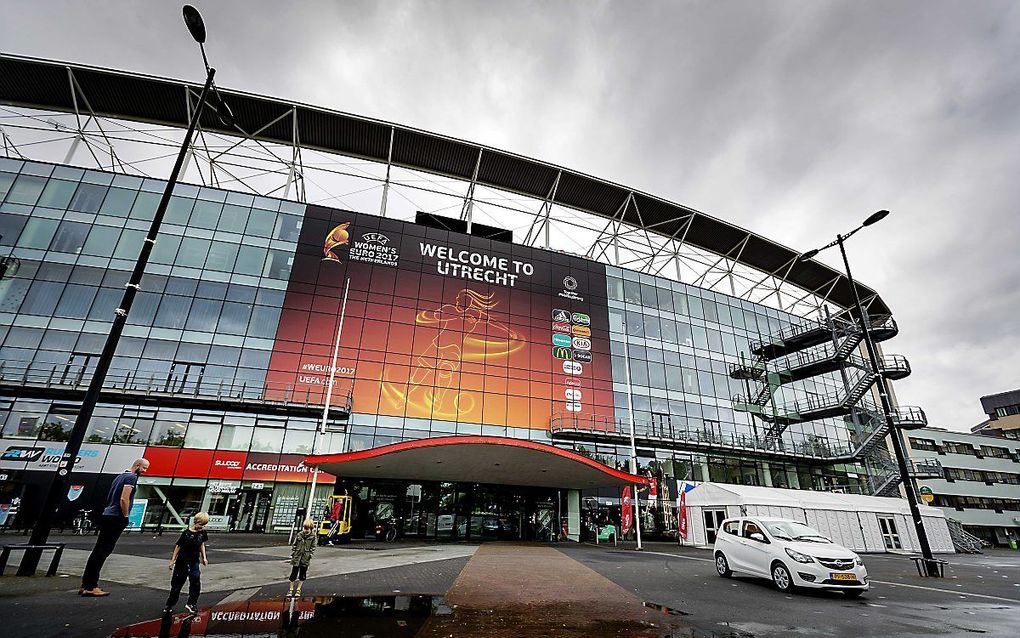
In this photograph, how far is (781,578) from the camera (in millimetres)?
10141

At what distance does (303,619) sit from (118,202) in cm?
3543

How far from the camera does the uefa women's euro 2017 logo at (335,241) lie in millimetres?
30703

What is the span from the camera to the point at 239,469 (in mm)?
24766

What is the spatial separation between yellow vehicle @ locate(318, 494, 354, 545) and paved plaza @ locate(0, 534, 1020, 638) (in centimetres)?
818

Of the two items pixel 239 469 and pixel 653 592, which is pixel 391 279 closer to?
pixel 239 469

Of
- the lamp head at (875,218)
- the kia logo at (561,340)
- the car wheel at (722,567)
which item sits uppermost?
the kia logo at (561,340)

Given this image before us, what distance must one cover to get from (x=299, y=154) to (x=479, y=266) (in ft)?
52.4


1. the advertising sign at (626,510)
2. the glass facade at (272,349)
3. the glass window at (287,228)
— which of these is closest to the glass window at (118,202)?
the glass facade at (272,349)

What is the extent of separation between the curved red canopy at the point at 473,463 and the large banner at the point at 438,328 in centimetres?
420

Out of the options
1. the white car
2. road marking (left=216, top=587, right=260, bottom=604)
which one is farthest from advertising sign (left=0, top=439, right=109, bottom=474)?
the white car

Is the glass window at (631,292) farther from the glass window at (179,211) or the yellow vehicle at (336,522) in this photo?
the glass window at (179,211)

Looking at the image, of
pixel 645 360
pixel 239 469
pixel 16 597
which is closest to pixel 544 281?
pixel 645 360

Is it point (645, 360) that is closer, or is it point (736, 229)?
point (645, 360)

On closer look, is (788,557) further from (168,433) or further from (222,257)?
(222,257)
